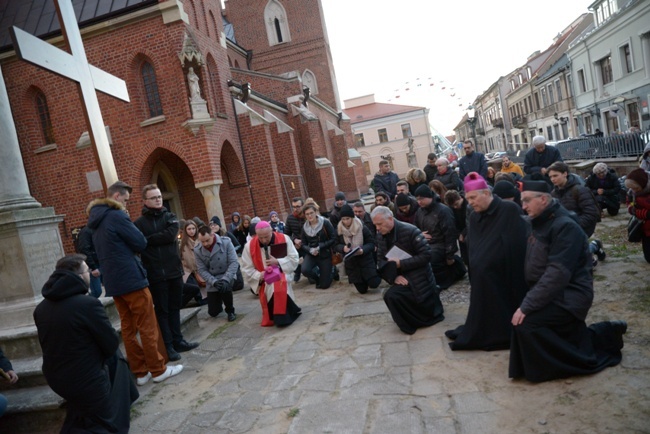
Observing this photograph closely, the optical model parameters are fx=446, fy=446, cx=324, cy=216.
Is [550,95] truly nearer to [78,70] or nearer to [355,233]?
[355,233]

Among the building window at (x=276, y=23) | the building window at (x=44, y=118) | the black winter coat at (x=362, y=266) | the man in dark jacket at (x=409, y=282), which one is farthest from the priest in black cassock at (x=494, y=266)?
the building window at (x=276, y=23)

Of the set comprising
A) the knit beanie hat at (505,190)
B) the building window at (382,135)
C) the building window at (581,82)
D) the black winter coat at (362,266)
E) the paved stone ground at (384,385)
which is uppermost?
the building window at (382,135)

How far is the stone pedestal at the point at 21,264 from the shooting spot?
5074 millimetres

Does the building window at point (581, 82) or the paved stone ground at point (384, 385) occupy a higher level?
the building window at point (581, 82)

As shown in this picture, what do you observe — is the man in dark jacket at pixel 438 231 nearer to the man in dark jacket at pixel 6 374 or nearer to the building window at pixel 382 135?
the man in dark jacket at pixel 6 374

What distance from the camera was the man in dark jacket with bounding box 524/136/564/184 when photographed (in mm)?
9016

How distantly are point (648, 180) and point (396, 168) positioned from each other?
54.2m

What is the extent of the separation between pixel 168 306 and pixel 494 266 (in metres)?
3.93

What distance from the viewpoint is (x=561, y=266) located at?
136 inches

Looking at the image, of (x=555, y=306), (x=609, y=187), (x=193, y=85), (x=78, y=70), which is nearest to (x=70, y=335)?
(x=555, y=306)

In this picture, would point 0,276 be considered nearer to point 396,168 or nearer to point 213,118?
point 213,118

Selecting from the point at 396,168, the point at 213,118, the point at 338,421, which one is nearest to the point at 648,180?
the point at 338,421

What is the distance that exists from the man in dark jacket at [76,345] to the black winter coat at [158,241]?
172 cm

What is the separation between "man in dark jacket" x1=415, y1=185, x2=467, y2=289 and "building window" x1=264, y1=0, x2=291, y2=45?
87.1 ft
